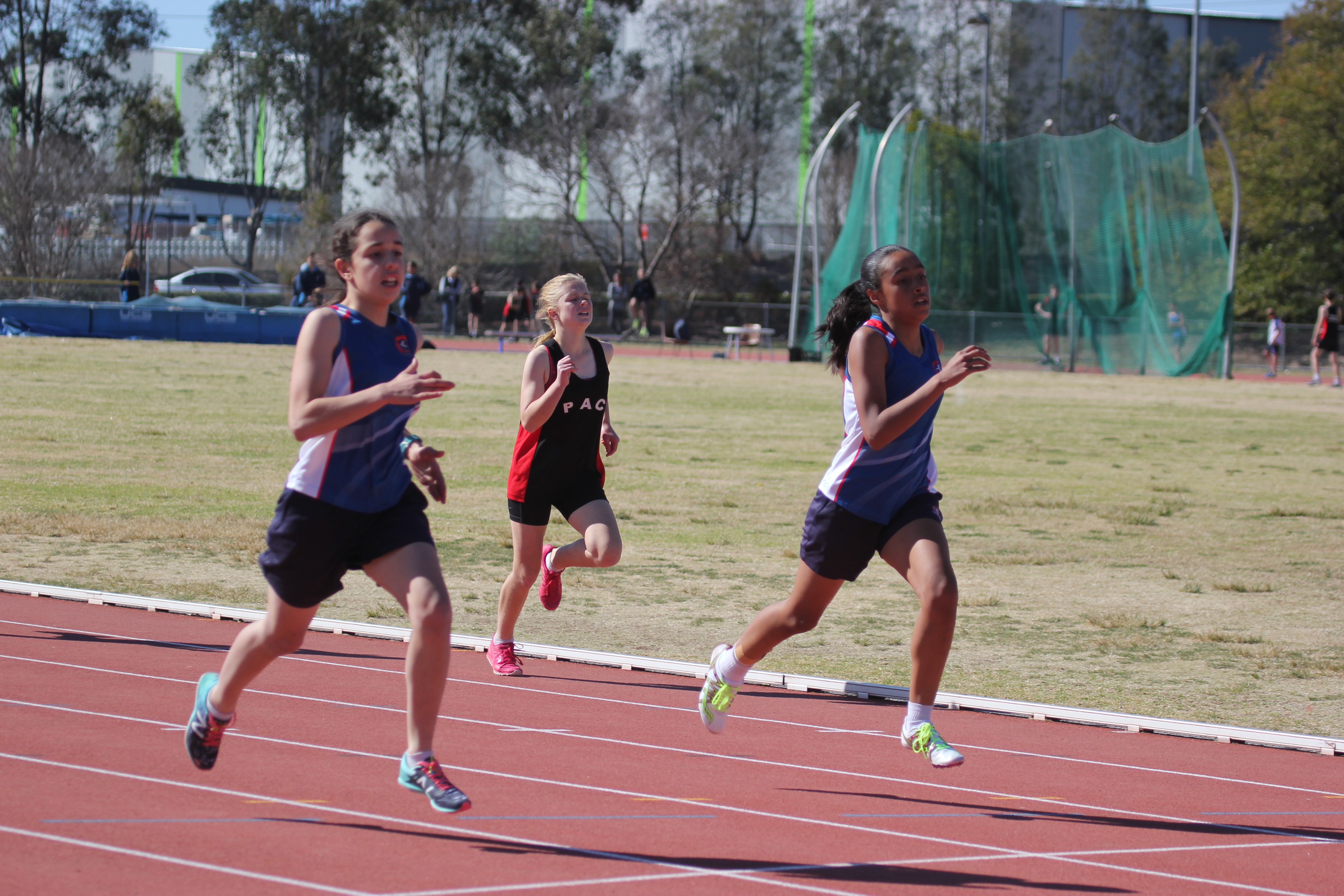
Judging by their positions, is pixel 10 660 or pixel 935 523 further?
pixel 10 660

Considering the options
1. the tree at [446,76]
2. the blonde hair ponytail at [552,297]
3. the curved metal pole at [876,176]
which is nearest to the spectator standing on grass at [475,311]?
the curved metal pole at [876,176]

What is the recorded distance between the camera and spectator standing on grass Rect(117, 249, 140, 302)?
117 feet

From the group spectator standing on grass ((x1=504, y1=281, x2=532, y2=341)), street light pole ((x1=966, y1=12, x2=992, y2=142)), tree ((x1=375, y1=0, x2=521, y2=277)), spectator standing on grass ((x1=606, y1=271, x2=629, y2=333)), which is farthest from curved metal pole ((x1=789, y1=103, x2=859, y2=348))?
tree ((x1=375, y1=0, x2=521, y2=277))

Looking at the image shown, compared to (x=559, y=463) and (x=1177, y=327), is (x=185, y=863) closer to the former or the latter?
(x=559, y=463)

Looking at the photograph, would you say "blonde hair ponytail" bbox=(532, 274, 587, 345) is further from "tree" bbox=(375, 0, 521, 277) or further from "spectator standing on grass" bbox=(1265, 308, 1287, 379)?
"tree" bbox=(375, 0, 521, 277)

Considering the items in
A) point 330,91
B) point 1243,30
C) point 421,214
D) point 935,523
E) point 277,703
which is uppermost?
point 1243,30

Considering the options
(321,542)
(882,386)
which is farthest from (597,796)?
(882,386)

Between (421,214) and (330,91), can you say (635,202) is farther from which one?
(330,91)

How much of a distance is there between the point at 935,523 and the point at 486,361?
2573cm

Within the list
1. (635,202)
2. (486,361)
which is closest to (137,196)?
(635,202)

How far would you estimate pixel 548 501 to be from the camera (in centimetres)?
669

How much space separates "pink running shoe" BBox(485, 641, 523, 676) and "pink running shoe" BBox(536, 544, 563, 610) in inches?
15.8

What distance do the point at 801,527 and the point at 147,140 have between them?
171 feet

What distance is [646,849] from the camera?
4.18m
